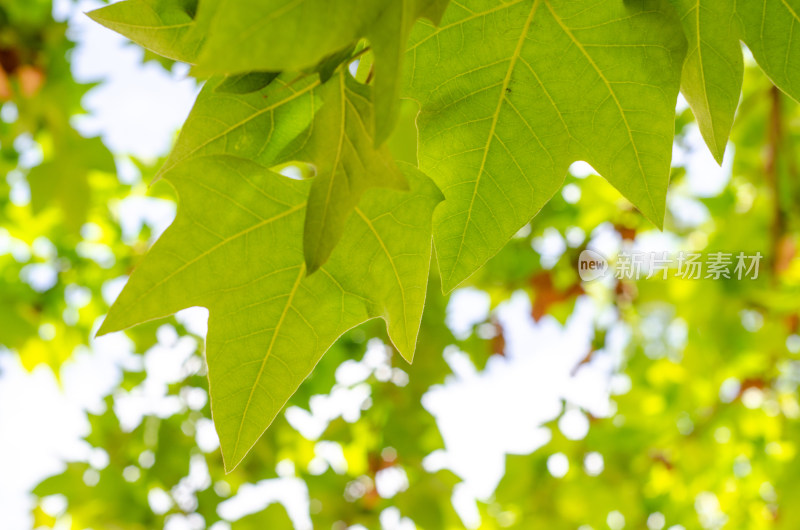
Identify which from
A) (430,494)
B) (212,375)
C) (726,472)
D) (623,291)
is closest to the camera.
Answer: (212,375)

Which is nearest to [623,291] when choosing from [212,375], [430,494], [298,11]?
[430,494]

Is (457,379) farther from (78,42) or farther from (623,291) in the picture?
(78,42)

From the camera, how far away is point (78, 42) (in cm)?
231

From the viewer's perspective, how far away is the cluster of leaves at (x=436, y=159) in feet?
1.86

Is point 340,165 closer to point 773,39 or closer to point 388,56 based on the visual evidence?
point 388,56

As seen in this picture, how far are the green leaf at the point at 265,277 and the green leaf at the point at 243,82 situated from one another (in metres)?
0.09

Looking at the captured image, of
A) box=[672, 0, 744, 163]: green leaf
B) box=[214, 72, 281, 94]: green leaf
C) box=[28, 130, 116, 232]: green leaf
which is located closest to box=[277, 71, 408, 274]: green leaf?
box=[214, 72, 281, 94]: green leaf

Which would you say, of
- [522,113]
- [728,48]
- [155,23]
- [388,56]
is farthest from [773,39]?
[155,23]

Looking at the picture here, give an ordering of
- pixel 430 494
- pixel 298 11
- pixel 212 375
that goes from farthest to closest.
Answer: pixel 430 494 < pixel 212 375 < pixel 298 11

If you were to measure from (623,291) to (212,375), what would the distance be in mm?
1824

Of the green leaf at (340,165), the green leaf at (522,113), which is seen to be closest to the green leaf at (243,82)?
the green leaf at (340,165)

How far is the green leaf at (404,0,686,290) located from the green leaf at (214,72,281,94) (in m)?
0.15

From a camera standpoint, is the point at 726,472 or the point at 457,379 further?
the point at 726,472

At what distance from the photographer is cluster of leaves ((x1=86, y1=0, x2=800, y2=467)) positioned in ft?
1.86
